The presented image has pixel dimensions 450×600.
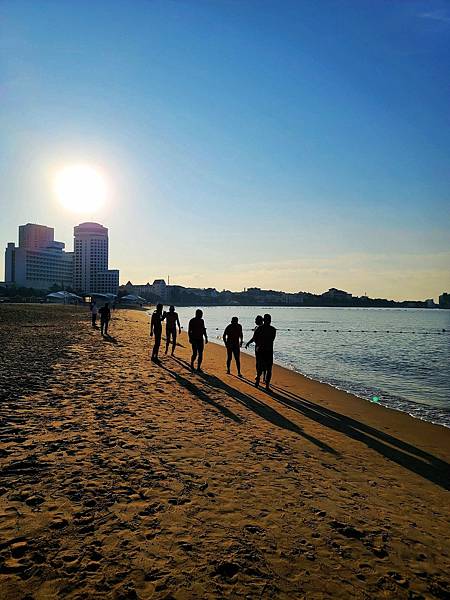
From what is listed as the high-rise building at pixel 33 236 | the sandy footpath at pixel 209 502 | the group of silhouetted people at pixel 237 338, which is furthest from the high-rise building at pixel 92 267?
the sandy footpath at pixel 209 502

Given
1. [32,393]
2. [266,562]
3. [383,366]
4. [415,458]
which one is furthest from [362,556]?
[383,366]

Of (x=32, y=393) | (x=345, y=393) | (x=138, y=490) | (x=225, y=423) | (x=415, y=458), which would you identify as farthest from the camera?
(x=345, y=393)

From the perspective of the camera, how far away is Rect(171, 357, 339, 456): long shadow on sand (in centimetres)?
726

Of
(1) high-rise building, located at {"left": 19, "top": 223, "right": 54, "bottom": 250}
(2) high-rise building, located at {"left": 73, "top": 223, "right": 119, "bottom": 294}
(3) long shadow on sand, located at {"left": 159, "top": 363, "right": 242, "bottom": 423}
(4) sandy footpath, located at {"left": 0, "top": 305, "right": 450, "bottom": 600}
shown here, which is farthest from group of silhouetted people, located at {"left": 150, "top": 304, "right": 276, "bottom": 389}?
(1) high-rise building, located at {"left": 19, "top": 223, "right": 54, "bottom": 250}

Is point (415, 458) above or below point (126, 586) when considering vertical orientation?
below

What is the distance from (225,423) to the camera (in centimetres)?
761

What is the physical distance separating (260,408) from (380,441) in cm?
261

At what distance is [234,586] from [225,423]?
4544mm

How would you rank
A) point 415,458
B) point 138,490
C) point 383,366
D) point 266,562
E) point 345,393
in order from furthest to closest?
point 383,366 → point 345,393 → point 415,458 → point 138,490 → point 266,562

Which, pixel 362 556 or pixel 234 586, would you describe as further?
pixel 362 556

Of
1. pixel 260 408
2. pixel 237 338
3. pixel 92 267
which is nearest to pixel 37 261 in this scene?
pixel 92 267

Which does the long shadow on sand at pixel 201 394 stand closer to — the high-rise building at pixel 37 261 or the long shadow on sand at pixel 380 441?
the long shadow on sand at pixel 380 441

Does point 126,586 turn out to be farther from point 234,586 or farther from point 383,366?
point 383,366

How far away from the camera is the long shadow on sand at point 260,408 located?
7.26 meters
